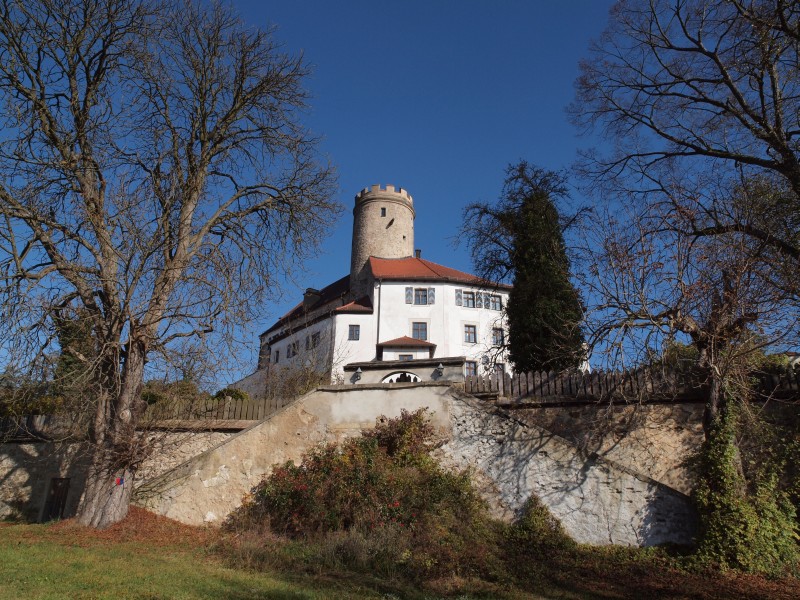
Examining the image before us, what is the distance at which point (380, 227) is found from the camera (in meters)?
45.3

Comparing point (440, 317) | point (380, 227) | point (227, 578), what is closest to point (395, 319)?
point (440, 317)

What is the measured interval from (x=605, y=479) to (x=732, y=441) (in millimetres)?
2193

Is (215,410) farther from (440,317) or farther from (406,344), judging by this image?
(440,317)

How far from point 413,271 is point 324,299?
29.6 feet

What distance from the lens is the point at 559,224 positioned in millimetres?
19516

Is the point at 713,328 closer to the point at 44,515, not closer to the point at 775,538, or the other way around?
the point at 775,538

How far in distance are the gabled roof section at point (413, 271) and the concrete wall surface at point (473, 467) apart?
2631cm

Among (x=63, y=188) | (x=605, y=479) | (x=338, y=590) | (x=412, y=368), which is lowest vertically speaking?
(x=338, y=590)

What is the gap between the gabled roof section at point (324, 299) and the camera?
45131 millimetres

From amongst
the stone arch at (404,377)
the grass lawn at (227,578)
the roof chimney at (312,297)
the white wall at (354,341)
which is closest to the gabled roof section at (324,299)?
the roof chimney at (312,297)

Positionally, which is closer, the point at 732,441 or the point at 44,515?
the point at 732,441

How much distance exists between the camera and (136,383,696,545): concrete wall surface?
10445 mm

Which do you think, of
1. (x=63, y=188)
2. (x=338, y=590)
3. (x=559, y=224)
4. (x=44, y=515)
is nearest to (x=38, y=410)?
(x=44, y=515)

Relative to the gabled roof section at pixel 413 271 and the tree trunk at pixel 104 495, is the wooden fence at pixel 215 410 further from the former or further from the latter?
the gabled roof section at pixel 413 271
